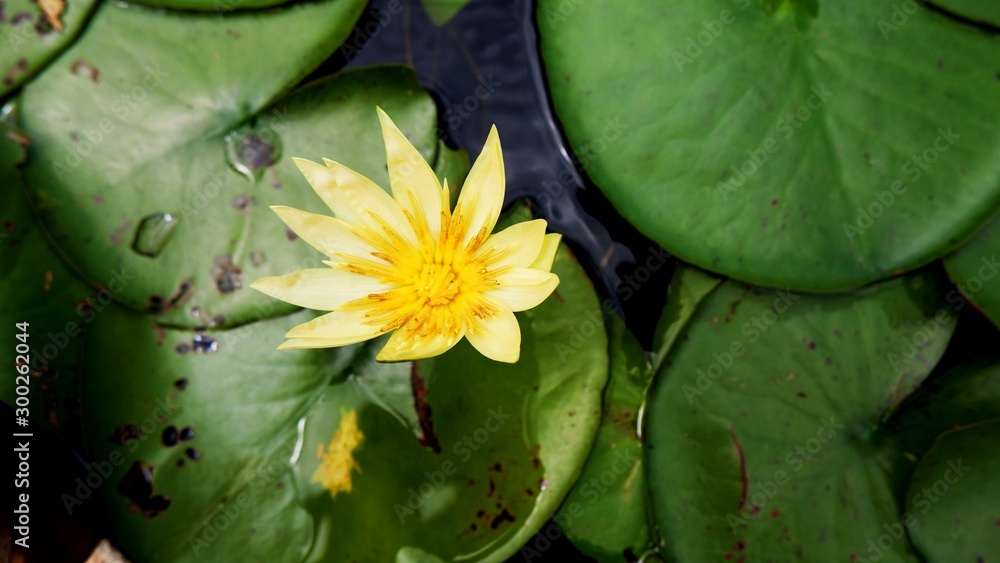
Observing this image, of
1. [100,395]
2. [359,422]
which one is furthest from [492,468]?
[100,395]

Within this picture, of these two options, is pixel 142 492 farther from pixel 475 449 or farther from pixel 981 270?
pixel 981 270

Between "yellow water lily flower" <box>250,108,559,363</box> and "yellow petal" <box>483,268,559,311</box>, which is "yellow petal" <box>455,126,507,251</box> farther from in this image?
"yellow petal" <box>483,268,559,311</box>

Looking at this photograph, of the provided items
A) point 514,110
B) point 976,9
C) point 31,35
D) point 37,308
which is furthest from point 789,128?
point 37,308

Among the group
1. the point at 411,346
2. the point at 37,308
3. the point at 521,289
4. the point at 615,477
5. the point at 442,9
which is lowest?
the point at 615,477

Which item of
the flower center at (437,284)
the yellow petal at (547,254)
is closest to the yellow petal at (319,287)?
the flower center at (437,284)

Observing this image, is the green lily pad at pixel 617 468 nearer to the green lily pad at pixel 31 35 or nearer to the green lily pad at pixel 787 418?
the green lily pad at pixel 787 418

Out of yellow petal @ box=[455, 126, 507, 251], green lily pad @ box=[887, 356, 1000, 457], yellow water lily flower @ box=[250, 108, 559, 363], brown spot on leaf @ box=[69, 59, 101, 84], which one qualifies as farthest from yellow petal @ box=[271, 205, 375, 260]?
green lily pad @ box=[887, 356, 1000, 457]

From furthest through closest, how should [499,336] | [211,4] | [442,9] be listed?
[442,9], [211,4], [499,336]
